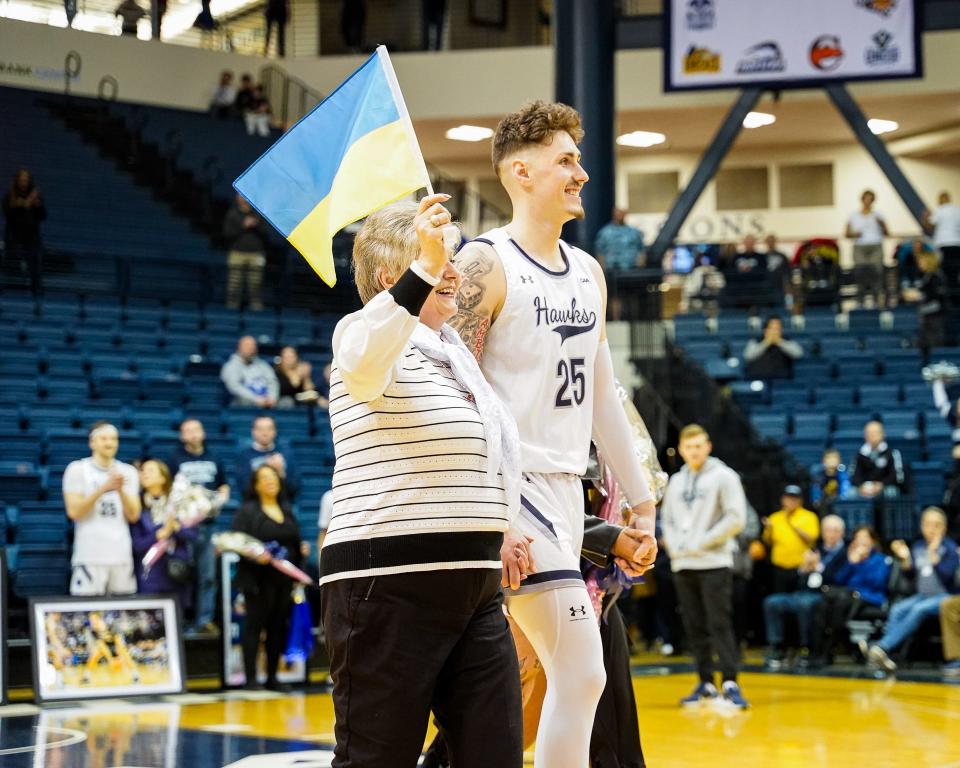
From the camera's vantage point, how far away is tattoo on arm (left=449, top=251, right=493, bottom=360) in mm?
4242

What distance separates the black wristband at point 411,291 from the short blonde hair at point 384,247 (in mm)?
281

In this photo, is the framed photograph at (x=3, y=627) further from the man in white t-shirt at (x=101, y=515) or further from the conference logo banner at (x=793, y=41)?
the conference logo banner at (x=793, y=41)

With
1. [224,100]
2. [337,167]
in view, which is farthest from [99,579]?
[224,100]

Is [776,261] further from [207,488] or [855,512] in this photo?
[207,488]

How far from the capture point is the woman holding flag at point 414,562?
326cm

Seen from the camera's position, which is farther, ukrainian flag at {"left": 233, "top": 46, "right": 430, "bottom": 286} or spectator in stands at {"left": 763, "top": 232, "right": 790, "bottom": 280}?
spectator in stands at {"left": 763, "top": 232, "right": 790, "bottom": 280}

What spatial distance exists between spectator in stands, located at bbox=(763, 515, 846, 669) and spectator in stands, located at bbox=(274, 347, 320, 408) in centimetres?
551

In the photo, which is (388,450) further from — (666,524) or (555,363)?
(666,524)

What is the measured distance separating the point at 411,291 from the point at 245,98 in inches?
804

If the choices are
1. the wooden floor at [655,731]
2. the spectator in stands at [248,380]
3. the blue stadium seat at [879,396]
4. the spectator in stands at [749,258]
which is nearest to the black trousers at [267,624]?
the wooden floor at [655,731]

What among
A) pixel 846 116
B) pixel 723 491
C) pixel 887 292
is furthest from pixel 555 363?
pixel 846 116

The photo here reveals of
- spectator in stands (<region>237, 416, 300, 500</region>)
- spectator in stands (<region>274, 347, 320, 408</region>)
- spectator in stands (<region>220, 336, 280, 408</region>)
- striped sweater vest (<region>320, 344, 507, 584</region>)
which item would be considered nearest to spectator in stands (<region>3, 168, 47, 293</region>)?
spectator in stands (<region>220, 336, 280, 408</region>)

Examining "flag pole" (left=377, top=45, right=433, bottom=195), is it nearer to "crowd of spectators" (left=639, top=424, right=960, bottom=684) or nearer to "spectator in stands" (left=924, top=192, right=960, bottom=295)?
"crowd of spectators" (left=639, top=424, right=960, bottom=684)

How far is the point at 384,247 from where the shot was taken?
3.48 metres
